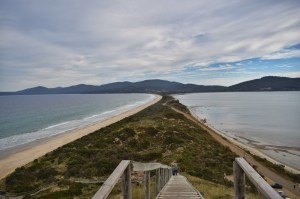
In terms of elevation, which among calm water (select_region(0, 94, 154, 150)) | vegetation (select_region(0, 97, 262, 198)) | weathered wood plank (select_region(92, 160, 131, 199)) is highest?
weathered wood plank (select_region(92, 160, 131, 199))

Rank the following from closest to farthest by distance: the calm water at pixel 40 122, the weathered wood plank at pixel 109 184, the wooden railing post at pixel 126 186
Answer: the weathered wood plank at pixel 109 184, the wooden railing post at pixel 126 186, the calm water at pixel 40 122

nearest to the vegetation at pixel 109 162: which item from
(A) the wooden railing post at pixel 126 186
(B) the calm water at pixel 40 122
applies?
(A) the wooden railing post at pixel 126 186

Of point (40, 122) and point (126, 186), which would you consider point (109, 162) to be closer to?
point (126, 186)

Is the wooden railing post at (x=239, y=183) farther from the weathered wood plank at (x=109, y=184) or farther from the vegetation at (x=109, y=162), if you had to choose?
the vegetation at (x=109, y=162)

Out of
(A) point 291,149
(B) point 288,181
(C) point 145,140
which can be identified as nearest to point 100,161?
(C) point 145,140

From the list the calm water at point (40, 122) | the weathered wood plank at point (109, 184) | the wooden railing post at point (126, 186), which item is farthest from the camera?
the calm water at point (40, 122)


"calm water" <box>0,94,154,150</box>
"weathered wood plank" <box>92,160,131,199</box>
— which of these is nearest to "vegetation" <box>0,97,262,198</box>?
"weathered wood plank" <box>92,160,131,199</box>

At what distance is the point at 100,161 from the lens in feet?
69.9

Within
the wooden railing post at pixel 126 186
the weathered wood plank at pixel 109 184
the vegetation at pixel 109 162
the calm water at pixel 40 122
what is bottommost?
the calm water at pixel 40 122

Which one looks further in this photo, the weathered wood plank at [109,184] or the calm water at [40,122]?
the calm water at [40,122]

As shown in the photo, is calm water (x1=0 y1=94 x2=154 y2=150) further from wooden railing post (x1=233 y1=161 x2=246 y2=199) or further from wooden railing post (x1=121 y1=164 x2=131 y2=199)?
wooden railing post (x1=233 y1=161 x2=246 y2=199)

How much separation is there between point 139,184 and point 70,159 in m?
12.9

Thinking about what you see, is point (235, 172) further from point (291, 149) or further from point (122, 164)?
point (291, 149)

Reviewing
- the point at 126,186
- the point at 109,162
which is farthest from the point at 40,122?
the point at 126,186
